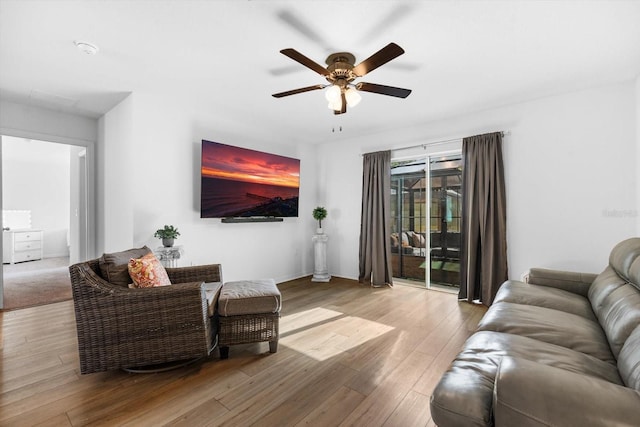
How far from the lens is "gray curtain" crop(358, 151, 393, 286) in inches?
179

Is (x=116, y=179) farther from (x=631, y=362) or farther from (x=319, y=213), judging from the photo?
(x=631, y=362)

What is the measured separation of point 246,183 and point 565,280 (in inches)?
146

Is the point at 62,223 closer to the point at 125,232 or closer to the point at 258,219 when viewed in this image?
the point at 125,232

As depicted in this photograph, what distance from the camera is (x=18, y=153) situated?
654 centimetres

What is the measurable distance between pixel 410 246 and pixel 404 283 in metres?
0.61

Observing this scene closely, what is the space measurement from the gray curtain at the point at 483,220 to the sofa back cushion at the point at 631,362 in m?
2.37

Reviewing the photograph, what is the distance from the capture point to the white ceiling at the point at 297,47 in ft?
6.29

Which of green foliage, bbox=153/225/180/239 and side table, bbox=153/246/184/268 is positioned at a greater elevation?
Answer: green foliage, bbox=153/225/180/239

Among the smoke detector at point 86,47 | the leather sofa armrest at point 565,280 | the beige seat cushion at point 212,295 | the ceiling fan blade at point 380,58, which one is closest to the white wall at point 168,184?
the smoke detector at point 86,47

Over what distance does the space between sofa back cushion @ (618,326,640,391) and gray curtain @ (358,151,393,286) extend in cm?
326

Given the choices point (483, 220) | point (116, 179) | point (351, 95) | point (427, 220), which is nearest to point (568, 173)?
point (483, 220)

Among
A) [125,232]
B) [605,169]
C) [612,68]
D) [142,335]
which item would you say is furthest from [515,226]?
[125,232]

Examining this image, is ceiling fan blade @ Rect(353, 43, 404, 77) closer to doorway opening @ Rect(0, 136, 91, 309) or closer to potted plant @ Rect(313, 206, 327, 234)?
potted plant @ Rect(313, 206, 327, 234)

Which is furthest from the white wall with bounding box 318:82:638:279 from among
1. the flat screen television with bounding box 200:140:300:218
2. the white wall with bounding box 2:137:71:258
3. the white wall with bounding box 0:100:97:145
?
the white wall with bounding box 2:137:71:258
